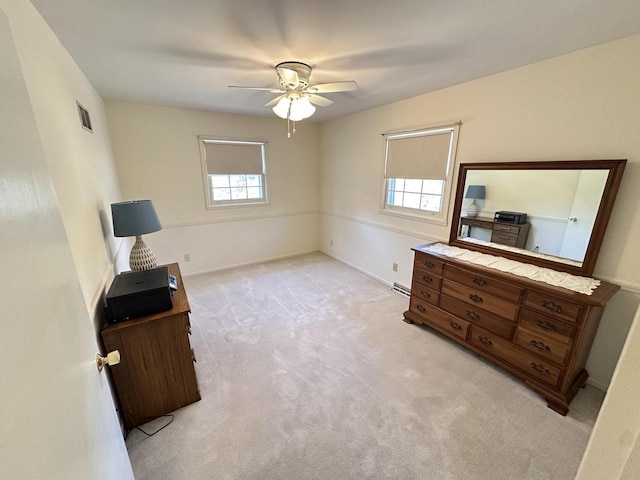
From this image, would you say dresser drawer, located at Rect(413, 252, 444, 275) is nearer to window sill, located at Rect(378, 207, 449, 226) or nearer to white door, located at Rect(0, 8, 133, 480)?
window sill, located at Rect(378, 207, 449, 226)

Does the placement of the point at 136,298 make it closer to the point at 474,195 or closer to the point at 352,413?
the point at 352,413

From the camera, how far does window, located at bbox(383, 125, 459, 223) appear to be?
8.97 feet

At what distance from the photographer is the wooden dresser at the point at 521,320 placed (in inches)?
66.2

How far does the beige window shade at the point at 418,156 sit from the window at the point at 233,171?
207cm

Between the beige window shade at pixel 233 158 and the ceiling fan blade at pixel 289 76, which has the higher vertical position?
the ceiling fan blade at pixel 289 76

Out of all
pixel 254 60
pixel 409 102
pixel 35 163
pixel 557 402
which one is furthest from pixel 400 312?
pixel 35 163

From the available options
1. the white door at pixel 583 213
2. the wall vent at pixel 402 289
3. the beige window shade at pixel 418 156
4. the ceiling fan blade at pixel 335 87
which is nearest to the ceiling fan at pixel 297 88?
the ceiling fan blade at pixel 335 87

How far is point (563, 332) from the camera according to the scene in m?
1.70

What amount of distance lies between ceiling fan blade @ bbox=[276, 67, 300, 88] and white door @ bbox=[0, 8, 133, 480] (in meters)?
1.58

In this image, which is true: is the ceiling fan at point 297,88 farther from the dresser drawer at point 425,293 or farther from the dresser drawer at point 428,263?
the dresser drawer at point 425,293

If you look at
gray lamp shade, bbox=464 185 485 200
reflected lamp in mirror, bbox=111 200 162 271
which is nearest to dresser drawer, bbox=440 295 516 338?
gray lamp shade, bbox=464 185 485 200

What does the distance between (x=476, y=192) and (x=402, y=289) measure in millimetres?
1514

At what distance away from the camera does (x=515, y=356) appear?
6.43 feet

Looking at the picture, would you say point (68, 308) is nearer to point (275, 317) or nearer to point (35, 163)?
point (35, 163)
